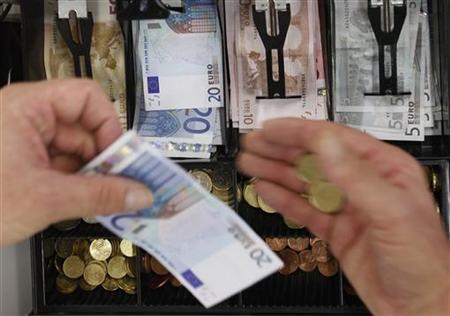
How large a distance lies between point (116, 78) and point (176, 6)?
29 centimetres

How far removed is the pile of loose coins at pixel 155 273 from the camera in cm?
183

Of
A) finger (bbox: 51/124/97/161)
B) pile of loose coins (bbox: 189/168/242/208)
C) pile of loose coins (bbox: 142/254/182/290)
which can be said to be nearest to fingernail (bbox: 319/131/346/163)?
finger (bbox: 51/124/97/161)

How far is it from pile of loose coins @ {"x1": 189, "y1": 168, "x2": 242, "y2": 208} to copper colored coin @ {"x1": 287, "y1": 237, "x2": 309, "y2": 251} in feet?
0.63

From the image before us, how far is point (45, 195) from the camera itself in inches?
34.0

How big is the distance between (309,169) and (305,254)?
2.83 ft

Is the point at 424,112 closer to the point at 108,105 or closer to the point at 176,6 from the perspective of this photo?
the point at 176,6

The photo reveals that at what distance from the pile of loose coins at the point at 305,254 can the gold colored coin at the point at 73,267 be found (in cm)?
56

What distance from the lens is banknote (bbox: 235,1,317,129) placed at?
163 centimetres

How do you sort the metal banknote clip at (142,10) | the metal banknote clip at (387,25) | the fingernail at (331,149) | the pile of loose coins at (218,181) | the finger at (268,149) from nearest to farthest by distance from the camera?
the fingernail at (331,149), the finger at (268,149), the metal banknote clip at (142,10), the metal banknote clip at (387,25), the pile of loose coins at (218,181)

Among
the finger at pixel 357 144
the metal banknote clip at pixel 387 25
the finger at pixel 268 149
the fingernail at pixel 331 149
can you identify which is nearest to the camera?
the fingernail at pixel 331 149

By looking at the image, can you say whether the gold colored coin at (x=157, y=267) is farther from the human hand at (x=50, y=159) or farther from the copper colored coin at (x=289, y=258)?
the human hand at (x=50, y=159)

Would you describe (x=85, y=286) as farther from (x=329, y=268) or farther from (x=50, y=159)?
(x=50, y=159)

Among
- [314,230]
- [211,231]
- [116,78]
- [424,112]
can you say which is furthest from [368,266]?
[116,78]

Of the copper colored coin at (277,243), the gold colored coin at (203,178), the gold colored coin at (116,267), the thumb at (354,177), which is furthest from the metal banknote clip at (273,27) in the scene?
the thumb at (354,177)
